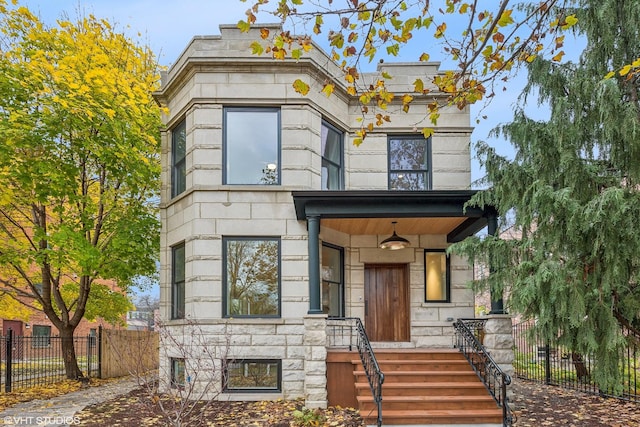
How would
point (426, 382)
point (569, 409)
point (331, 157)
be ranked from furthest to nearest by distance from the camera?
1. point (331, 157)
2. point (569, 409)
3. point (426, 382)

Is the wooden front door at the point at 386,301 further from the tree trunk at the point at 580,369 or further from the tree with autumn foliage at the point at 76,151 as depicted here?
the tree with autumn foliage at the point at 76,151

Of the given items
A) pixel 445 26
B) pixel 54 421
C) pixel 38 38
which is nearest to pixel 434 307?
pixel 445 26

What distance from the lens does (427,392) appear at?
8500 mm

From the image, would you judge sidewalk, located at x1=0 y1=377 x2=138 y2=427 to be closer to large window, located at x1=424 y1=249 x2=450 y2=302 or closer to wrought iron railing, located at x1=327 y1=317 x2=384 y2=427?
wrought iron railing, located at x1=327 y1=317 x2=384 y2=427

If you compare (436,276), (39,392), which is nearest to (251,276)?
(436,276)

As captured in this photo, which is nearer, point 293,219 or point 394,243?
point 293,219

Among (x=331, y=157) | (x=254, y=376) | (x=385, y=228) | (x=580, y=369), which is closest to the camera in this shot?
(x=254, y=376)

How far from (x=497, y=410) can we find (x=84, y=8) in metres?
15.5

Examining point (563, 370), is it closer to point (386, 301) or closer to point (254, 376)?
point (386, 301)

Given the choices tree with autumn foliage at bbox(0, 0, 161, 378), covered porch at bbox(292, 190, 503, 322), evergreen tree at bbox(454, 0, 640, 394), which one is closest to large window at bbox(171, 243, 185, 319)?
tree with autumn foliage at bbox(0, 0, 161, 378)

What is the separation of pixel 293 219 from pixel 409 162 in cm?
342

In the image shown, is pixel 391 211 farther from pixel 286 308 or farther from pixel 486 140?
pixel 286 308

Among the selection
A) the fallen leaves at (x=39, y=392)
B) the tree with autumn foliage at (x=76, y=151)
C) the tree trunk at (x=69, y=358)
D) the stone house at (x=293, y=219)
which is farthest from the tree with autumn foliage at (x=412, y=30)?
the tree trunk at (x=69, y=358)

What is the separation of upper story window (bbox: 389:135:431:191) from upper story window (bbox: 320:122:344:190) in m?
1.25
